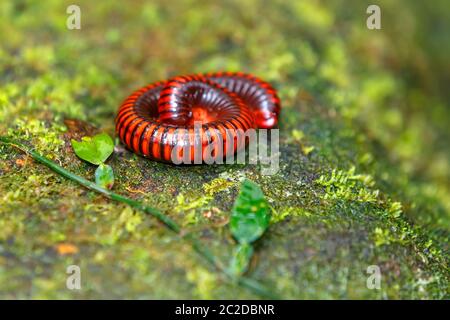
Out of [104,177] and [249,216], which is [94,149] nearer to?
[104,177]

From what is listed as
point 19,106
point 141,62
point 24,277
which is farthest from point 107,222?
point 141,62

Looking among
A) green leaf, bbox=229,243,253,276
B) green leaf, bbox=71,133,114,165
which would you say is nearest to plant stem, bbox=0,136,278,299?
green leaf, bbox=229,243,253,276

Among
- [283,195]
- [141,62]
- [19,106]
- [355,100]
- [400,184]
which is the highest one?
[141,62]

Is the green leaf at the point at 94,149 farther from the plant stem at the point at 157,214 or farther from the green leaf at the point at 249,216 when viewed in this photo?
the green leaf at the point at 249,216

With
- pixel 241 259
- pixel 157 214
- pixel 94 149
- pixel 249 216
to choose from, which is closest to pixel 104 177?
pixel 94 149

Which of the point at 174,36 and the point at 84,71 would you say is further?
the point at 174,36

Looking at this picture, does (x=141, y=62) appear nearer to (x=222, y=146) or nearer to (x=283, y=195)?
(x=222, y=146)

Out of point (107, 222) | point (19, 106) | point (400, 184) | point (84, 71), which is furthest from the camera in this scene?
point (84, 71)

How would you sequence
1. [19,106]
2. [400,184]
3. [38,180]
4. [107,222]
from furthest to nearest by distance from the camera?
[400,184] → [19,106] → [38,180] → [107,222]

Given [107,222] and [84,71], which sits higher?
[84,71]
